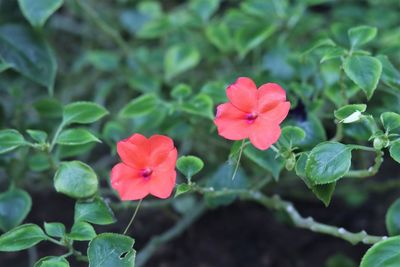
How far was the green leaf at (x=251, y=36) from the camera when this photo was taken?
5.46 ft

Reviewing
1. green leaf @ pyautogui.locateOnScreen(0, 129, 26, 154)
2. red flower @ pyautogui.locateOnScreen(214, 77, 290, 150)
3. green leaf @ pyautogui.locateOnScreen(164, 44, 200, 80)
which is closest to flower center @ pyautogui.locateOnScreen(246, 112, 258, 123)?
red flower @ pyautogui.locateOnScreen(214, 77, 290, 150)

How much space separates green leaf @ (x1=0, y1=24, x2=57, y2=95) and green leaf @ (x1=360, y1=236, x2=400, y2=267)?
0.83 m

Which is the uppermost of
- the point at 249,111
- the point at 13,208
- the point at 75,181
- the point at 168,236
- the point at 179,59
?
the point at 249,111

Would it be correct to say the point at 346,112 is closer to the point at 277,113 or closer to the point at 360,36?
the point at 277,113

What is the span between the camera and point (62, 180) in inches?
47.1

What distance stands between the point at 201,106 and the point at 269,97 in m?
0.30

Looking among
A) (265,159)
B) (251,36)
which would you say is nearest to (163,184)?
A: (265,159)

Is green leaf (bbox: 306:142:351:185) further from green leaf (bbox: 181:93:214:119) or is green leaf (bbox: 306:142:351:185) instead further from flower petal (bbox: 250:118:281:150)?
green leaf (bbox: 181:93:214:119)

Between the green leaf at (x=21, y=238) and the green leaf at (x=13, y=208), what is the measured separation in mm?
197

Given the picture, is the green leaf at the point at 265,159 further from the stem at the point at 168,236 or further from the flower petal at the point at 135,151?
the stem at the point at 168,236

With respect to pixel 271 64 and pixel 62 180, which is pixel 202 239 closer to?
pixel 271 64

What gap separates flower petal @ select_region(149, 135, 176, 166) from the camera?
111 centimetres

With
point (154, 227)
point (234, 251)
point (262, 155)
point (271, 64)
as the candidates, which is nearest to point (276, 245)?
point (234, 251)

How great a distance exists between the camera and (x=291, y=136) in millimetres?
1157
